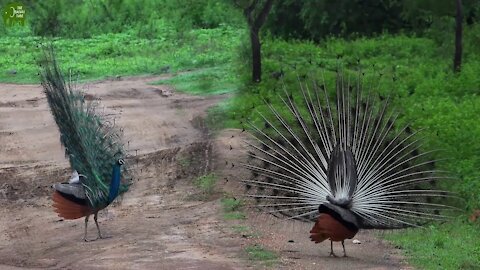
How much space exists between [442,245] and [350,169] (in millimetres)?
1610

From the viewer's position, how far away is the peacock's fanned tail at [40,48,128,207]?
10055 millimetres

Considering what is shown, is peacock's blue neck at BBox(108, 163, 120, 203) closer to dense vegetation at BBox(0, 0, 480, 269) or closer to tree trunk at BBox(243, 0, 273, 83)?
dense vegetation at BBox(0, 0, 480, 269)

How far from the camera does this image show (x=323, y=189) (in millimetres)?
8734

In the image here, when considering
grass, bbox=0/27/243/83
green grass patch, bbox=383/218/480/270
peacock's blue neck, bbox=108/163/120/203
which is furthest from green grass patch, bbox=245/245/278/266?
grass, bbox=0/27/243/83

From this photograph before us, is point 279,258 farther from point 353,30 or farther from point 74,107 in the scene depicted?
point 353,30

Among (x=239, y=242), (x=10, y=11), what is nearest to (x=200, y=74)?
(x=10, y=11)

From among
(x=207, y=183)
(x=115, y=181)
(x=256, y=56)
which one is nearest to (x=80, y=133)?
(x=115, y=181)

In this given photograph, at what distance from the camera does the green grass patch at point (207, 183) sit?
12.1m

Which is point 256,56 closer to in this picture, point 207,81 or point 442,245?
point 207,81

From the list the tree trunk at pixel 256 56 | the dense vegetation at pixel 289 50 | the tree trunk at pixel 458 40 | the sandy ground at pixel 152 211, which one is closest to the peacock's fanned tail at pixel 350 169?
the sandy ground at pixel 152 211

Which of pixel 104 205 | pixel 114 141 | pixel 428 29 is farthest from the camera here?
pixel 428 29

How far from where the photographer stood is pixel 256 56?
18.4 meters

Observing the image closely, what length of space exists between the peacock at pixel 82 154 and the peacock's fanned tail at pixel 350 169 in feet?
5.19

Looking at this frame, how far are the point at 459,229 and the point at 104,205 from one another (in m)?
3.81
